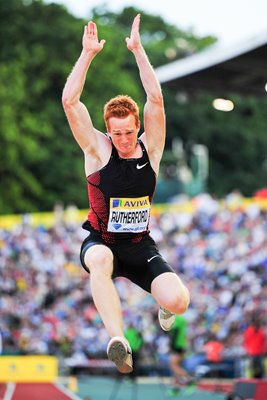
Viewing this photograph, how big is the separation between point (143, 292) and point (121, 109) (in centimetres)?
1689

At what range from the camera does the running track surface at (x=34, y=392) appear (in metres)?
16.4

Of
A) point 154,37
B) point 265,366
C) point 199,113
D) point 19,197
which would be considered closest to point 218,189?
point 199,113

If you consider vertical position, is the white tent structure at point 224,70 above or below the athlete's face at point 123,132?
above

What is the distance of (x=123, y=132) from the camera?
866 centimetres

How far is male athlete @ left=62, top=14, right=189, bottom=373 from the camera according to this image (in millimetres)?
8656

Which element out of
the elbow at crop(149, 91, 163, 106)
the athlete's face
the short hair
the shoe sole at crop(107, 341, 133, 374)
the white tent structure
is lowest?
the shoe sole at crop(107, 341, 133, 374)

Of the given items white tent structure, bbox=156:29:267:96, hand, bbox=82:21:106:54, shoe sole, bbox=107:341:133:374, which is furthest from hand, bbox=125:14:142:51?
white tent structure, bbox=156:29:267:96

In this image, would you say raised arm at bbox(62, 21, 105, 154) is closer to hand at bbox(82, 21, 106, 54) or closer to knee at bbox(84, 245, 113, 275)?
hand at bbox(82, 21, 106, 54)

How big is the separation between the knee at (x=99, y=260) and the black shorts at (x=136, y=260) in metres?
0.11

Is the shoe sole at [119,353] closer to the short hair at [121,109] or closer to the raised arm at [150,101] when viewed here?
the raised arm at [150,101]

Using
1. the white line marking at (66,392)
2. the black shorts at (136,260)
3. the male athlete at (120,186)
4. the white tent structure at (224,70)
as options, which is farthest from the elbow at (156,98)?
the white line marking at (66,392)

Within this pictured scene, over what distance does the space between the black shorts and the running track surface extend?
7241 millimetres

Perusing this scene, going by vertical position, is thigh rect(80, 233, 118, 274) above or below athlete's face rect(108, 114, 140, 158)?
below

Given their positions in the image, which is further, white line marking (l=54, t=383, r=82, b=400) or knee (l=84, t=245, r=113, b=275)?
white line marking (l=54, t=383, r=82, b=400)
